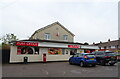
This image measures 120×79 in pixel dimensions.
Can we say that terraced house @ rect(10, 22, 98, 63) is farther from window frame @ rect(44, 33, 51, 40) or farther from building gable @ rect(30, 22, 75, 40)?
window frame @ rect(44, 33, 51, 40)

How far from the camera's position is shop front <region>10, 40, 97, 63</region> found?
586 inches

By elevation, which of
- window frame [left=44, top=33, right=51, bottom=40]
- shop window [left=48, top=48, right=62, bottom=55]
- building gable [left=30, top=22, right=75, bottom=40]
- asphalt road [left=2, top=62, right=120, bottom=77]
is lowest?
asphalt road [left=2, top=62, right=120, bottom=77]

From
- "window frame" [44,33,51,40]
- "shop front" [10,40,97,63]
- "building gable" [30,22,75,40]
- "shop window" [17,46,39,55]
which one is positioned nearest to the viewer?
"shop front" [10,40,97,63]

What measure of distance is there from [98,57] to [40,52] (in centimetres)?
887

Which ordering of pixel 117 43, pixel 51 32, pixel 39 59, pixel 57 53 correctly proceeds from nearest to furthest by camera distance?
pixel 39 59, pixel 57 53, pixel 51 32, pixel 117 43

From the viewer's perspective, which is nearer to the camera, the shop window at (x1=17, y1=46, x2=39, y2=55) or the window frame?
the shop window at (x1=17, y1=46, x2=39, y2=55)

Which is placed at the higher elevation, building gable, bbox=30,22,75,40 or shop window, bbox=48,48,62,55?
building gable, bbox=30,22,75,40

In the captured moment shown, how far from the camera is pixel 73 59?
13281 mm

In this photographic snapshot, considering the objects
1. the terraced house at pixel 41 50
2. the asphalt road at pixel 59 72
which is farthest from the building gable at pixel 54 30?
the asphalt road at pixel 59 72

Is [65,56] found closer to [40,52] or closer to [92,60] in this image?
[40,52]

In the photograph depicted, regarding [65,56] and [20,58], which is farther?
[65,56]

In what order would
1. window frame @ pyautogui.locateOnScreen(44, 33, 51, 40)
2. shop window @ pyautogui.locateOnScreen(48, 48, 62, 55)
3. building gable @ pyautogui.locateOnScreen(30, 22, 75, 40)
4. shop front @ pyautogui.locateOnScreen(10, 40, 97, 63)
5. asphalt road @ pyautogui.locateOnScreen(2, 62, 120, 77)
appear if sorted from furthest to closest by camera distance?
window frame @ pyautogui.locateOnScreen(44, 33, 51, 40) → building gable @ pyautogui.locateOnScreen(30, 22, 75, 40) → shop window @ pyautogui.locateOnScreen(48, 48, 62, 55) → shop front @ pyautogui.locateOnScreen(10, 40, 97, 63) → asphalt road @ pyautogui.locateOnScreen(2, 62, 120, 77)

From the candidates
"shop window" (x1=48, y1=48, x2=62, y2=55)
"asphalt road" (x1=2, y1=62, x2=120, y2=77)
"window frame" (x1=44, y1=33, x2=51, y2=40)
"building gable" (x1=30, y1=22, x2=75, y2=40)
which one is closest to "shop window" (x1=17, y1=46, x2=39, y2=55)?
"shop window" (x1=48, y1=48, x2=62, y2=55)

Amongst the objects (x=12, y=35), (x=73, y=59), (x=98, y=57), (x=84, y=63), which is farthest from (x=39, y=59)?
(x=12, y=35)
